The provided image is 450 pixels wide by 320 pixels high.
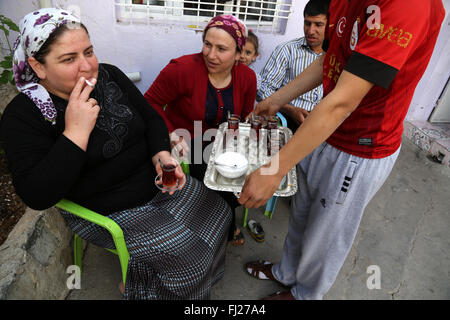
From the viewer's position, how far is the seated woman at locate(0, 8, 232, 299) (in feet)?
4.71

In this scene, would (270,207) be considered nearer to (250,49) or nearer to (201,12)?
(250,49)

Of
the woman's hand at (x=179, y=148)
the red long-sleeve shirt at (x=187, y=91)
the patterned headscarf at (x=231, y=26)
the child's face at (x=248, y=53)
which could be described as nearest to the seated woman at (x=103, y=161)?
the woman's hand at (x=179, y=148)

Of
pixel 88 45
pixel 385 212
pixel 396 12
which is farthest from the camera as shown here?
pixel 385 212

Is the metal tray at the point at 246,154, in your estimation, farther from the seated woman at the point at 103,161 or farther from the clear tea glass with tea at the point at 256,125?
the seated woman at the point at 103,161

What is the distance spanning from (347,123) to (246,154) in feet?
2.18

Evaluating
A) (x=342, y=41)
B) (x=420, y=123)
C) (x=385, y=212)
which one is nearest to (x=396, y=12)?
(x=342, y=41)

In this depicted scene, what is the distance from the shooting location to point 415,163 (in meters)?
3.98

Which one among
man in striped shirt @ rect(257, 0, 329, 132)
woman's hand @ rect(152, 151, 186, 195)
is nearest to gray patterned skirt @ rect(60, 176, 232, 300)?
woman's hand @ rect(152, 151, 186, 195)

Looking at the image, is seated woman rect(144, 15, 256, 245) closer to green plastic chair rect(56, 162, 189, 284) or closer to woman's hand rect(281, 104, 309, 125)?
woman's hand rect(281, 104, 309, 125)

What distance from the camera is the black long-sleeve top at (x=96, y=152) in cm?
142

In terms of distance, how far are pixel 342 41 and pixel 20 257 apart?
6.91 feet

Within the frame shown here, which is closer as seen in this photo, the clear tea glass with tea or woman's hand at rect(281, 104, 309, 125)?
the clear tea glass with tea

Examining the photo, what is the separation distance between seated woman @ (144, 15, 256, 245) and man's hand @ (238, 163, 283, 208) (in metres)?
1.06
